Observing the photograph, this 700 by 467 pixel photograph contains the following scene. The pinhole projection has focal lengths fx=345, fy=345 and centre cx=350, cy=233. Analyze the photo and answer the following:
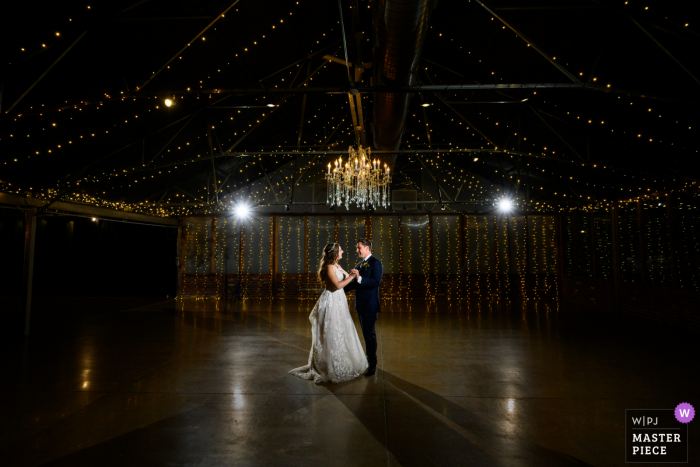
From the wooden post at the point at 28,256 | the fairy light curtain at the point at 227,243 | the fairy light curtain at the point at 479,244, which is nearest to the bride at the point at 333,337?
the wooden post at the point at 28,256

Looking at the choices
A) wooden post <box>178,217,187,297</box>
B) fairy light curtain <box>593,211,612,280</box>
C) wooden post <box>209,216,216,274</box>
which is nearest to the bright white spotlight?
wooden post <box>209,216,216,274</box>

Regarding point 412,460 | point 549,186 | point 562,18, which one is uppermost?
point 562,18

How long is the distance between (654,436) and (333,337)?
2.83 metres

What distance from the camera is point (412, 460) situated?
Answer: 2326mm

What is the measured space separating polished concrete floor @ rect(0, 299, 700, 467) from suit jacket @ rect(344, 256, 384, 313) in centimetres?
80

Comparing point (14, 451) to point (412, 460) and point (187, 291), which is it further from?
point (187, 291)

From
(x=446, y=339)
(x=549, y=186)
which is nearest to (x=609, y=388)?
(x=446, y=339)

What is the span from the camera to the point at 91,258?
13.0 m

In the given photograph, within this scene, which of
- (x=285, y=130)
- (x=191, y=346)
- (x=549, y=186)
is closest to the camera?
(x=191, y=346)

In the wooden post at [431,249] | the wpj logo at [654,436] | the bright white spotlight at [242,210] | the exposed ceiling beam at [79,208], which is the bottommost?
the wpj logo at [654,436]

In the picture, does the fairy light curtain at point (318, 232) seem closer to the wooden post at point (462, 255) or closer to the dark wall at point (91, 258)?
the wooden post at point (462, 255)

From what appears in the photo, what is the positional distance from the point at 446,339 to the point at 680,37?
478 cm

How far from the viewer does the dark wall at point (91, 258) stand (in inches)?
502

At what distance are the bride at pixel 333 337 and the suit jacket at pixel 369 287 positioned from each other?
0.14 m
